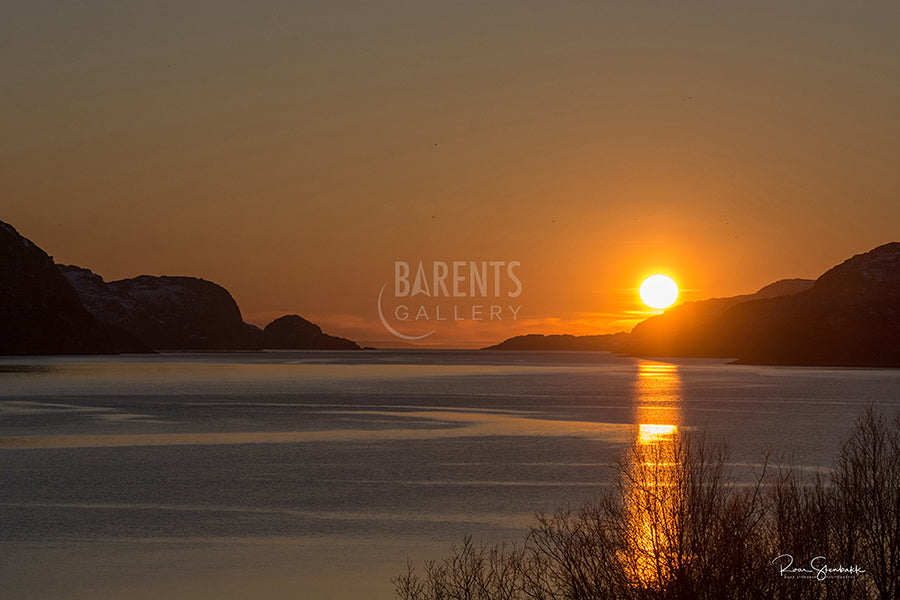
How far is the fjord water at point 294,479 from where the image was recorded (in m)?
24.9

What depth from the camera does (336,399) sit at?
4235 inches

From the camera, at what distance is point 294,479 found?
1646 inches

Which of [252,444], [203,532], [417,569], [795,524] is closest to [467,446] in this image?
[252,444]

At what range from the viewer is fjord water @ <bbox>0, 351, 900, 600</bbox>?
980 inches

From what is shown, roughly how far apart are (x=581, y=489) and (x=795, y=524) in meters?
18.6

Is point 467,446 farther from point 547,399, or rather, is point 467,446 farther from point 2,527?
point 547,399
